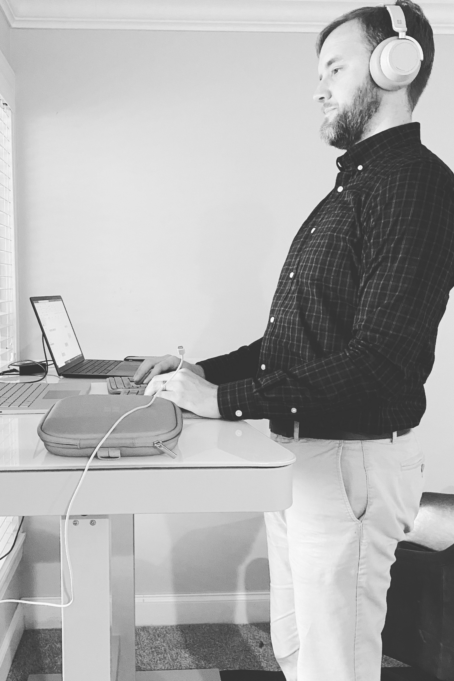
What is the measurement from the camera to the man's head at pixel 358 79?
1.35 m

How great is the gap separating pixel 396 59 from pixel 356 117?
14 cm

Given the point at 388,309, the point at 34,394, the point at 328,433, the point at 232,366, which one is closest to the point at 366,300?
the point at 388,309

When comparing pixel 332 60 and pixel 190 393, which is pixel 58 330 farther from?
pixel 332 60

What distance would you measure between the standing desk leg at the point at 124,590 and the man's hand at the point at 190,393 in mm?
601

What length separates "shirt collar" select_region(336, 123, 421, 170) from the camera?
1335mm

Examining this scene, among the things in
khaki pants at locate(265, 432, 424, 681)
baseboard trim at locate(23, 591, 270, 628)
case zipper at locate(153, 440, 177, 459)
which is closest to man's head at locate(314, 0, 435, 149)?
khaki pants at locate(265, 432, 424, 681)

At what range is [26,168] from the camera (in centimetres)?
244

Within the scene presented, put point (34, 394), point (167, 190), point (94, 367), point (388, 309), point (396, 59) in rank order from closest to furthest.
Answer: point (388, 309)
point (396, 59)
point (34, 394)
point (94, 367)
point (167, 190)

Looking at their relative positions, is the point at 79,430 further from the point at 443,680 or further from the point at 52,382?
the point at 443,680

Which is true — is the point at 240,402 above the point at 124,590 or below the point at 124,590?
above

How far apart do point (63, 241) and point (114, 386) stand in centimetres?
110

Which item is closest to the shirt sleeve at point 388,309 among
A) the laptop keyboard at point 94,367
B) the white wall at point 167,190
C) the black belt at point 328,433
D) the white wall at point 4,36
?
the black belt at point 328,433

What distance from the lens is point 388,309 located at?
1164 mm

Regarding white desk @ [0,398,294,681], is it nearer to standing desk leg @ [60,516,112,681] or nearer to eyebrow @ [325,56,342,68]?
standing desk leg @ [60,516,112,681]
